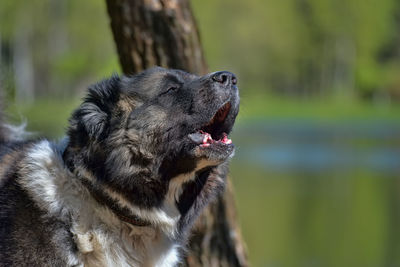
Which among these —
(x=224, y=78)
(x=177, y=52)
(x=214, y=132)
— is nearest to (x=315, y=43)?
(x=177, y=52)

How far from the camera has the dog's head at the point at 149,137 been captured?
168 inches

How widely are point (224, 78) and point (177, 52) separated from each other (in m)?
1.21

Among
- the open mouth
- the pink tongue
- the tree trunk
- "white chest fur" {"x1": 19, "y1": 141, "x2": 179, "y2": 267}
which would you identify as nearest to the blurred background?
the tree trunk

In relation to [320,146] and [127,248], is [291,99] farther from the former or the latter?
[127,248]

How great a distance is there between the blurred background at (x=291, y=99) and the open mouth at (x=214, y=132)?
2.18ft

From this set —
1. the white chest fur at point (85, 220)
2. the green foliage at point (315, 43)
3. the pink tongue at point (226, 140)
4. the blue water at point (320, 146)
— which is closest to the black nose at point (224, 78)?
the pink tongue at point (226, 140)

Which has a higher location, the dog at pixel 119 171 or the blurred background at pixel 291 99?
the dog at pixel 119 171

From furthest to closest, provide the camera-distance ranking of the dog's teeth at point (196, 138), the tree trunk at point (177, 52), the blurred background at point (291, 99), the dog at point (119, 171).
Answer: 1. the blurred background at point (291, 99)
2. the tree trunk at point (177, 52)
3. the dog's teeth at point (196, 138)
4. the dog at point (119, 171)

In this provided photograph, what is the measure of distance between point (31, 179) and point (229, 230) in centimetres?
203

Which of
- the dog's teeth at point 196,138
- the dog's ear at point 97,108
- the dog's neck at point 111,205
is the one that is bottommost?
the dog's neck at point 111,205

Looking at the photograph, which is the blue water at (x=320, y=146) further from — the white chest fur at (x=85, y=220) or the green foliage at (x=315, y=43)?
the white chest fur at (x=85, y=220)

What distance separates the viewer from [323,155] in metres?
24.6

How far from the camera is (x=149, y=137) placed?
431 centimetres

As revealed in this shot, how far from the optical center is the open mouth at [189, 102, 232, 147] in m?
4.33
